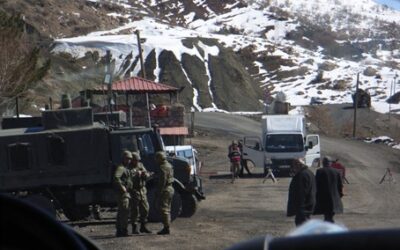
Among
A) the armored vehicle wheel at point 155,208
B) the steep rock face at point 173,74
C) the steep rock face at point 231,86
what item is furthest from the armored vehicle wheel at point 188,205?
the steep rock face at point 231,86

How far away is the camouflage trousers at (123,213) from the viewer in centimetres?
1759

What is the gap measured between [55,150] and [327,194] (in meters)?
6.98

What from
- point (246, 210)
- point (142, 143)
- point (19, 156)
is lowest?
point (246, 210)

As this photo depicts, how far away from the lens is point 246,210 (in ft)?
79.3

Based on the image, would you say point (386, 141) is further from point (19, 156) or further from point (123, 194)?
point (123, 194)

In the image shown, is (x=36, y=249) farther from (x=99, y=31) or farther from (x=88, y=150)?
(x=99, y=31)

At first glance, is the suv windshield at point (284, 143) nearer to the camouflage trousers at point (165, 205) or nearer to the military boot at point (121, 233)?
the camouflage trousers at point (165, 205)

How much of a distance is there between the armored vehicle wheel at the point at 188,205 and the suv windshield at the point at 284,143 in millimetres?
17205

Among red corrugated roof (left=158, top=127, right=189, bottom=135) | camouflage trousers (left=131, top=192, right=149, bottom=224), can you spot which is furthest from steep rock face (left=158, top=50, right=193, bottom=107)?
camouflage trousers (left=131, top=192, right=149, bottom=224)

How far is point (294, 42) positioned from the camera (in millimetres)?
167750

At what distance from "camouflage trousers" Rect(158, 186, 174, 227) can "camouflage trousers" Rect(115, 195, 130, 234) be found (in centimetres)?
71

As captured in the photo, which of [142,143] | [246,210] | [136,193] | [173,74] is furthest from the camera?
[173,74]

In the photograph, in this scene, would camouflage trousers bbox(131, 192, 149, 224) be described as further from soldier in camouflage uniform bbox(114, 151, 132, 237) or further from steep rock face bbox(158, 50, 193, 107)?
steep rock face bbox(158, 50, 193, 107)

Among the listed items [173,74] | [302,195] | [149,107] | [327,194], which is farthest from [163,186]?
[173,74]
